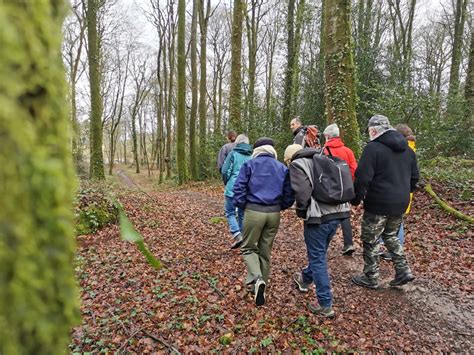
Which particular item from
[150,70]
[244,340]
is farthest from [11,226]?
[150,70]

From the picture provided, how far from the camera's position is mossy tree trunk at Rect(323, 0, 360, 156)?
316 inches

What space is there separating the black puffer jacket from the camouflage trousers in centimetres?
14

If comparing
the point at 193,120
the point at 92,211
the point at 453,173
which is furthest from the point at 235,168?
the point at 193,120

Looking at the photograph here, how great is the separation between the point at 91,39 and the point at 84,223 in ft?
27.2

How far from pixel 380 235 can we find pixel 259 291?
80.3 inches

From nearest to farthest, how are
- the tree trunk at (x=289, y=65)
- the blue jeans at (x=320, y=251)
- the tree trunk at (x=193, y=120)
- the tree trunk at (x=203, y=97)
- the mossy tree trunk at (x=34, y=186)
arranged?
the mossy tree trunk at (x=34, y=186) < the blue jeans at (x=320, y=251) < the tree trunk at (x=289, y=65) < the tree trunk at (x=193, y=120) < the tree trunk at (x=203, y=97)

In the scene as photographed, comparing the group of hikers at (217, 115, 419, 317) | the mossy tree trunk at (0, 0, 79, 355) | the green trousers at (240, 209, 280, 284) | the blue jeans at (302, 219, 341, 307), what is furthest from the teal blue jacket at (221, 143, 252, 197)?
the mossy tree trunk at (0, 0, 79, 355)

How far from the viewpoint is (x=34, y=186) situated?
1.75ft

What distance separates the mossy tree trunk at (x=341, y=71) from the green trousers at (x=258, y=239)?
5.06 meters

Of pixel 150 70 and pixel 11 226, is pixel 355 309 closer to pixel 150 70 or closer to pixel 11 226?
pixel 11 226

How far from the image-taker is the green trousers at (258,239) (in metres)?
3.88

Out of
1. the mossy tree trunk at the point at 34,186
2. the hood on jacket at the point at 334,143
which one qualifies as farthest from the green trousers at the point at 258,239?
the mossy tree trunk at the point at 34,186

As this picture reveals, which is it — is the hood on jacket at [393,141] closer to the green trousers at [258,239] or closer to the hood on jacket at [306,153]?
the hood on jacket at [306,153]

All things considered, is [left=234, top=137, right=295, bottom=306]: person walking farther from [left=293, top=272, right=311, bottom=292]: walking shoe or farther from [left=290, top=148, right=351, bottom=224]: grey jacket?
[left=293, top=272, right=311, bottom=292]: walking shoe
